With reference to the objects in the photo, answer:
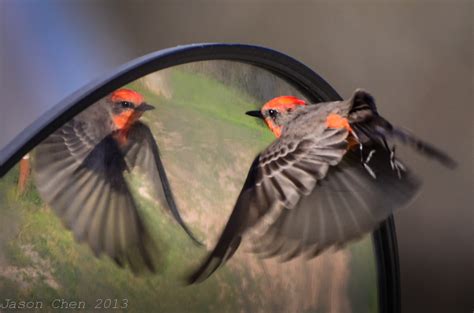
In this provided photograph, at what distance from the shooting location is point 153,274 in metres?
1.03

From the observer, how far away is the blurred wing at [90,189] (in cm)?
95

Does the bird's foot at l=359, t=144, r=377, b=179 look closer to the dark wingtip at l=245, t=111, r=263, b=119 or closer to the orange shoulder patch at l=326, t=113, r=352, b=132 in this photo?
the orange shoulder patch at l=326, t=113, r=352, b=132

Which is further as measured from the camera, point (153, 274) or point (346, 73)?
point (346, 73)

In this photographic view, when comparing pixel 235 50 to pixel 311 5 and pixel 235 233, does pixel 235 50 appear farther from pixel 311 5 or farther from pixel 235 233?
pixel 311 5

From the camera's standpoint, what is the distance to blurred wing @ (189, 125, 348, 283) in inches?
40.2

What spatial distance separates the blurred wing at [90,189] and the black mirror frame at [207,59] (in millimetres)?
32

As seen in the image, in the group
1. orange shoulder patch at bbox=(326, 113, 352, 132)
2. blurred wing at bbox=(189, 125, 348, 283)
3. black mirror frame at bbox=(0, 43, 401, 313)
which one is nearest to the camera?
black mirror frame at bbox=(0, 43, 401, 313)

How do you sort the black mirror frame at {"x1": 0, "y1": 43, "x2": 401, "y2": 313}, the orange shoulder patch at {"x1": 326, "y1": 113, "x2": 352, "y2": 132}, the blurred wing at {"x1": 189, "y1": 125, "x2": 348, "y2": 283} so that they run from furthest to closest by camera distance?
the orange shoulder patch at {"x1": 326, "y1": 113, "x2": 352, "y2": 132}
the blurred wing at {"x1": 189, "y1": 125, "x2": 348, "y2": 283}
the black mirror frame at {"x1": 0, "y1": 43, "x2": 401, "y2": 313}

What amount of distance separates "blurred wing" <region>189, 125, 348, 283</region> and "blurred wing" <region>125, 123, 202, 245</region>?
2.0 inches

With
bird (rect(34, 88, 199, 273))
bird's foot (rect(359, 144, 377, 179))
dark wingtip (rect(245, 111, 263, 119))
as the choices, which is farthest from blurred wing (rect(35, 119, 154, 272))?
bird's foot (rect(359, 144, 377, 179))

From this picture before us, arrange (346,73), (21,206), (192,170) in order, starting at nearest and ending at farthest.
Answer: (21,206), (192,170), (346,73)

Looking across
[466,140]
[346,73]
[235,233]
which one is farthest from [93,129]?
[466,140]

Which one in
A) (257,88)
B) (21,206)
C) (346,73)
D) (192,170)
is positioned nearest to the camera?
(21,206)

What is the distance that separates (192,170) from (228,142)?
85mm
